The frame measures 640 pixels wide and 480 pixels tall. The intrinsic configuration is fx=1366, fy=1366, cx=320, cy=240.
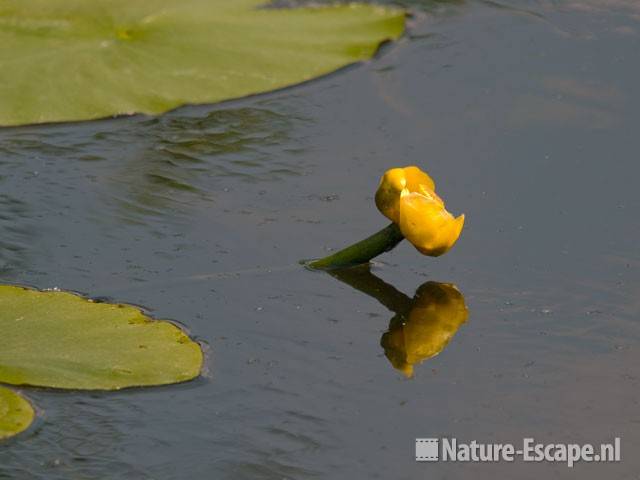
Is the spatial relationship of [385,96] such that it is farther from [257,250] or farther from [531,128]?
[257,250]

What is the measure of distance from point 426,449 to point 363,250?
56cm

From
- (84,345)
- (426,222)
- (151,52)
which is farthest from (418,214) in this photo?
(151,52)

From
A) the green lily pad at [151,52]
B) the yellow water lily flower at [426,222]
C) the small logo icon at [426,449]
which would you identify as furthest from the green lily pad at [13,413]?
the green lily pad at [151,52]

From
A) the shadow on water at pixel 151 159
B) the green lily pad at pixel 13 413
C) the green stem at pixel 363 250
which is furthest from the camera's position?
the shadow on water at pixel 151 159

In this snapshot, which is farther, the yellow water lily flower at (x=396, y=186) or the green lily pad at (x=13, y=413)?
the yellow water lily flower at (x=396, y=186)

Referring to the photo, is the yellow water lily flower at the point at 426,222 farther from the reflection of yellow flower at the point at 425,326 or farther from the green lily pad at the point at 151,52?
the green lily pad at the point at 151,52

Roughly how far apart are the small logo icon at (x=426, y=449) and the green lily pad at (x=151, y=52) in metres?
1.37

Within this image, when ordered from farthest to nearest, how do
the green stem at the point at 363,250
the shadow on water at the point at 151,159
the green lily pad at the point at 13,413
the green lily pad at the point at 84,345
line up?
1. the shadow on water at the point at 151,159
2. the green stem at the point at 363,250
3. the green lily pad at the point at 84,345
4. the green lily pad at the point at 13,413

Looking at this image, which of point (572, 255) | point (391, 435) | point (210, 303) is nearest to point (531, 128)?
point (572, 255)

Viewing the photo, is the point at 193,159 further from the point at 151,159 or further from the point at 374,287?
the point at 374,287

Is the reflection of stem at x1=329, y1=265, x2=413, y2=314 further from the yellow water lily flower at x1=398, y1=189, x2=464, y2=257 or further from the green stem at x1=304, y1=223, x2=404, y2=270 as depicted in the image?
the yellow water lily flower at x1=398, y1=189, x2=464, y2=257

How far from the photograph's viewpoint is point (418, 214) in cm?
228

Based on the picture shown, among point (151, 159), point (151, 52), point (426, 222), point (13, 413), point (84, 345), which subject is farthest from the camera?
point (151, 52)

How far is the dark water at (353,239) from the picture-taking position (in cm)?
200
